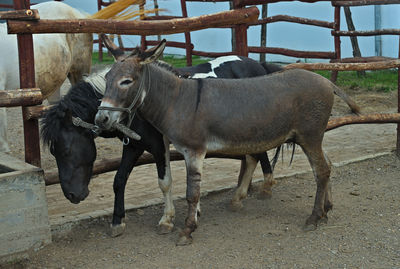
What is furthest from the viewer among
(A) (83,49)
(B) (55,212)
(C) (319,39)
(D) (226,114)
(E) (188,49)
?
(C) (319,39)

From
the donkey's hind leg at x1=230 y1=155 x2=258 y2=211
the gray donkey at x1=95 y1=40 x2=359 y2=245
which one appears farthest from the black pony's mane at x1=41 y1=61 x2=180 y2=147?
the donkey's hind leg at x1=230 y1=155 x2=258 y2=211

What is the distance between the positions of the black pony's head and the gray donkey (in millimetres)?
430

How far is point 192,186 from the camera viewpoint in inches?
137

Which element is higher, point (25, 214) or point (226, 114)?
point (226, 114)

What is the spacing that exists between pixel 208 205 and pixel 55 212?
1.31 m

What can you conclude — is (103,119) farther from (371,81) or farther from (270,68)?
(371,81)

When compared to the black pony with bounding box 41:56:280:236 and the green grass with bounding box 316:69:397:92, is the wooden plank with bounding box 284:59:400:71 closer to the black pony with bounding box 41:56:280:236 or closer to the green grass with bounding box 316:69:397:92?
the black pony with bounding box 41:56:280:236

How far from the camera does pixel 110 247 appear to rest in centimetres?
352

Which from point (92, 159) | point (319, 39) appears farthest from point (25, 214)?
point (319, 39)

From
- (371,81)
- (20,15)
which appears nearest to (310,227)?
(20,15)

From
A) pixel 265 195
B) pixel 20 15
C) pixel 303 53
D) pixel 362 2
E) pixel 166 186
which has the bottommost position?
pixel 265 195

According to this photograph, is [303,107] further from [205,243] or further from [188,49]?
[188,49]

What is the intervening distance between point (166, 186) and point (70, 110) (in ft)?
3.08

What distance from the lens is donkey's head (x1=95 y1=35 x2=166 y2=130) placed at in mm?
3105
